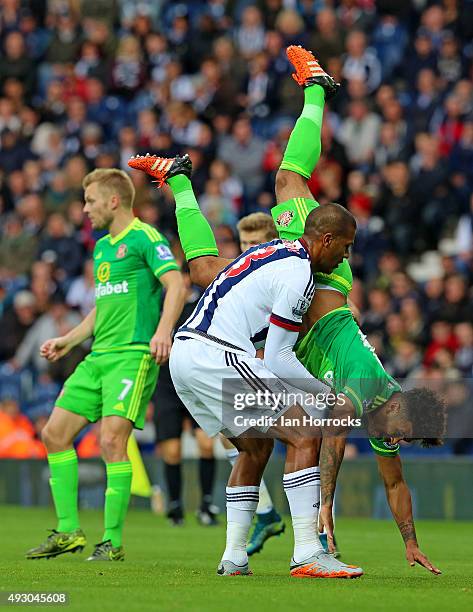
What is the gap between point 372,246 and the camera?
17.0 metres

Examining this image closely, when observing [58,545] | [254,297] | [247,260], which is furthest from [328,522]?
[58,545]

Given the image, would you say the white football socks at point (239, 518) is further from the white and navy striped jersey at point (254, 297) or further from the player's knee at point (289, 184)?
the player's knee at point (289, 184)

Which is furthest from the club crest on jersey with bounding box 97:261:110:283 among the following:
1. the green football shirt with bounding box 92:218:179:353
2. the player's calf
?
the player's calf

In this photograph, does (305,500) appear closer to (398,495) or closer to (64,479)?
(398,495)

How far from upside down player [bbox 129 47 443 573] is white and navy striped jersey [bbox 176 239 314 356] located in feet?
2.14

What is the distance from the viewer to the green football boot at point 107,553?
28.0 ft

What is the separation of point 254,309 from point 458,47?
12.5m

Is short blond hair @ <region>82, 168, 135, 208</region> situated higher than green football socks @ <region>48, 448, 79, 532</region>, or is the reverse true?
short blond hair @ <region>82, 168, 135, 208</region>

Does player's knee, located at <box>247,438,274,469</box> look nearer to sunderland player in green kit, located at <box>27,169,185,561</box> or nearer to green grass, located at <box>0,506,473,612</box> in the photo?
green grass, located at <box>0,506,473,612</box>

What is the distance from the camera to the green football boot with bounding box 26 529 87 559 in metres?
8.66

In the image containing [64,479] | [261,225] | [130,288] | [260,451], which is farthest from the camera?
[261,225]

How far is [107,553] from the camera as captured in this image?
338 inches

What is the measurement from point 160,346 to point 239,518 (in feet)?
5.35

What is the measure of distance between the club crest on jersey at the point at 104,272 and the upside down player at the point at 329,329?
1158 mm
